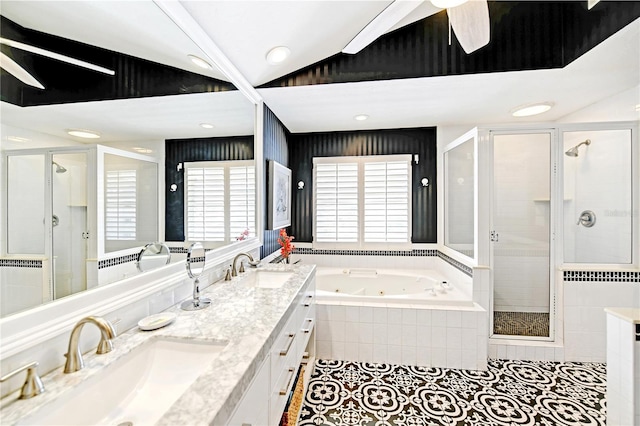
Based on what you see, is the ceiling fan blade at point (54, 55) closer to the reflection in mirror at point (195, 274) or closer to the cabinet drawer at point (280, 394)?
the reflection in mirror at point (195, 274)

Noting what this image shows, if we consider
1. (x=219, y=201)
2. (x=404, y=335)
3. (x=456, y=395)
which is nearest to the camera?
(x=219, y=201)

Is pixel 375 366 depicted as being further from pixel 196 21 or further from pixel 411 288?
pixel 196 21

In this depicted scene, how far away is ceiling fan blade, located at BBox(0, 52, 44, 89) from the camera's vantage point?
693mm

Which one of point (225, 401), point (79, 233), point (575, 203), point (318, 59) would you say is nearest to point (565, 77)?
point (575, 203)

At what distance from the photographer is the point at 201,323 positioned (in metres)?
1.09

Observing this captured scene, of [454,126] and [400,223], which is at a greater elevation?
[454,126]

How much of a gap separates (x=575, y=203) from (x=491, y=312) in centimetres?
130

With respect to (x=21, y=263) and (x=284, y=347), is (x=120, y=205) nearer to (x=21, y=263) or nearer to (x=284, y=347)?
(x=21, y=263)

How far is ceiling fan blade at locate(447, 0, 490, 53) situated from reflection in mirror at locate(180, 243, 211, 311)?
6.02 ft

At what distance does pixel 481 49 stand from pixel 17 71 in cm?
259

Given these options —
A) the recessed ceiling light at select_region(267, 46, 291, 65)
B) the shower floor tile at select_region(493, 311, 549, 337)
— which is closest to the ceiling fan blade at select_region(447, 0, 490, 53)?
Answer: the recessed ceiling light at select_region(267, 46, 291, 65)

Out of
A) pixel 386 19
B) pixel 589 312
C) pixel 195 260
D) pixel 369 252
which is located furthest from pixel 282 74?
pixel 589 312

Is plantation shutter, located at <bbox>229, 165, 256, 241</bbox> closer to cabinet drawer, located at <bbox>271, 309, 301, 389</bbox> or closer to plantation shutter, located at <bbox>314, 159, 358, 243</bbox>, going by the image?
cabinet drawer, located at <bbox>271, 309, 301, 389</bbox>

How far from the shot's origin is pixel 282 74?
220cm
